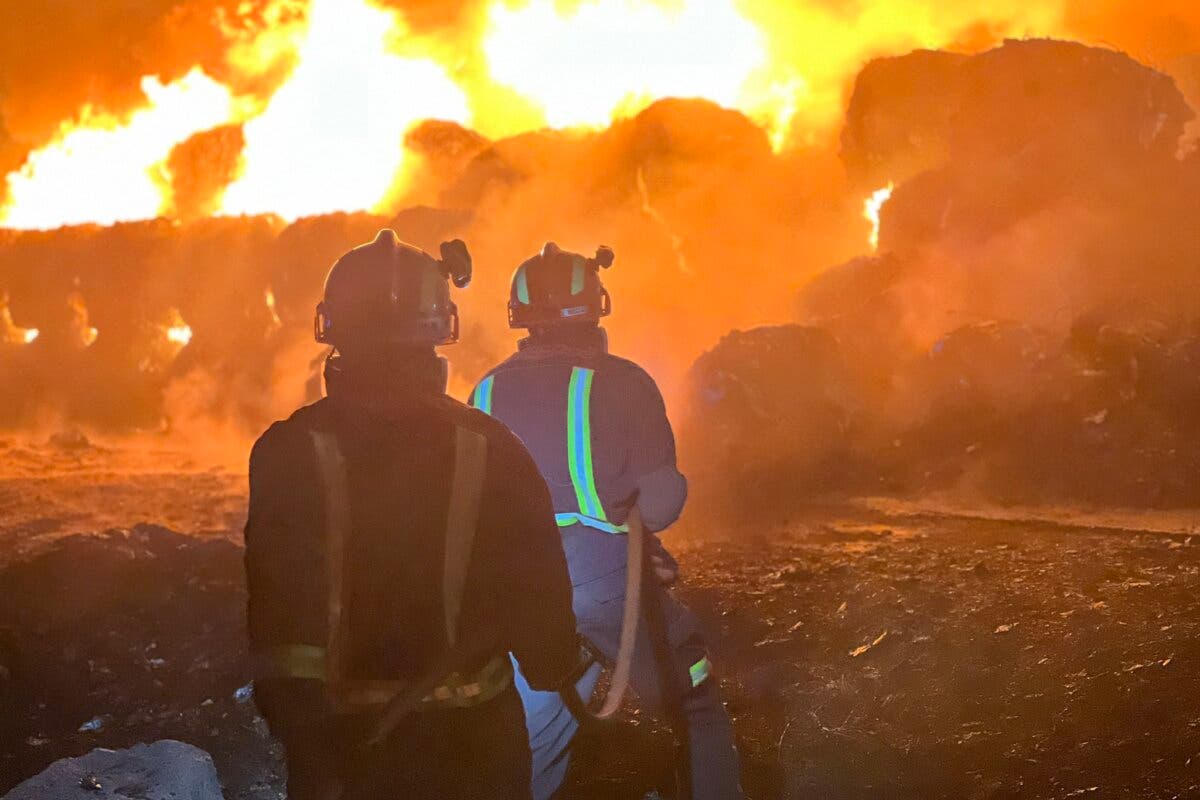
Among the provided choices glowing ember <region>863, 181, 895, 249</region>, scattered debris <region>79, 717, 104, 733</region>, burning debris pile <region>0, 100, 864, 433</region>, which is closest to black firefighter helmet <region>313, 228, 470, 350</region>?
scattered debris <region>79, 717, 104, 733</region>

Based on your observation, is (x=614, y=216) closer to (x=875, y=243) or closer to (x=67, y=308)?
(x=875, y=243)

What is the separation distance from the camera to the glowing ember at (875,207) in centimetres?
1823

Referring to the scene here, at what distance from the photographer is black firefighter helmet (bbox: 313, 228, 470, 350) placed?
5.45ft

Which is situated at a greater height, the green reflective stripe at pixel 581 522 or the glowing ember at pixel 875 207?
the glowing ember at pixel 875 207

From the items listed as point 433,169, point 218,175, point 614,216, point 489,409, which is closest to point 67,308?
point 218,175

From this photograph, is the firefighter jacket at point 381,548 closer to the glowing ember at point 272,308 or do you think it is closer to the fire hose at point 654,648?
the fire hose at point 654,648

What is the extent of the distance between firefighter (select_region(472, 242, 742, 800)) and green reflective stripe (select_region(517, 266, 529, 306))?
38cm

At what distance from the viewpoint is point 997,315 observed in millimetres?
13648

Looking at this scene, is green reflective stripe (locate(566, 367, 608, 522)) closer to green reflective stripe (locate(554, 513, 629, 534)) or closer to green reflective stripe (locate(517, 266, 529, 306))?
green reflective stripe (locate(554, 513, 629, 534))

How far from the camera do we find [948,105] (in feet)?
56.0

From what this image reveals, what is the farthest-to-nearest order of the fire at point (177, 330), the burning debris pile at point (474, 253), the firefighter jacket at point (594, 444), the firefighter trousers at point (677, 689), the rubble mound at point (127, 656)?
the fire at point (177, 330)
the burning debris pile at point (474, 253)
the rubble mound at point (127, 656)
the firefighter jacket at point (594, 444)
the firefighter trousers at point (677, 689)

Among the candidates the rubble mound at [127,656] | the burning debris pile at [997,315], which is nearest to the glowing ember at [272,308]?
the burning debris pile at [997,315]

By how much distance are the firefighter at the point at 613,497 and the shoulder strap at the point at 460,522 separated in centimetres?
103

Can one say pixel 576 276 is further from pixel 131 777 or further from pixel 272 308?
pixel 272 308
